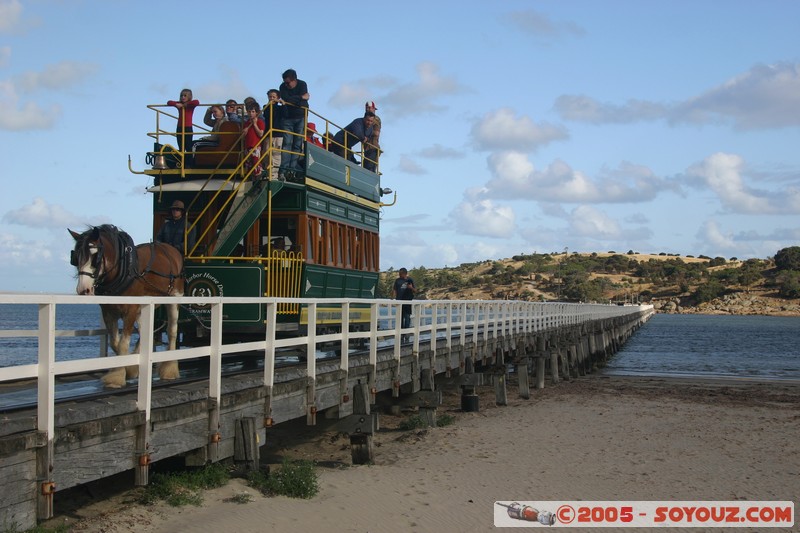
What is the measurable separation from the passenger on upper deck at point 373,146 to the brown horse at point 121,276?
28.0 ft

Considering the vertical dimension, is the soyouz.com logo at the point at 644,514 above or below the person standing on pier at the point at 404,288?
below

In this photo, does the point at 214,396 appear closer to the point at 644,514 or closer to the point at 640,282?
the point at 644,514

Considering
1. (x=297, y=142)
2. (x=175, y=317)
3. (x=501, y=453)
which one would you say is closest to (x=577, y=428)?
(x=501, y=453)

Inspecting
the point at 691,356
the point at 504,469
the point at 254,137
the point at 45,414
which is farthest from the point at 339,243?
the point at 691,356

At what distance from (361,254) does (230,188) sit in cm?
470

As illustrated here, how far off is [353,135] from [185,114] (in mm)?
3907

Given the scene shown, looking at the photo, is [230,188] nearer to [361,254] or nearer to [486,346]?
[361,254]

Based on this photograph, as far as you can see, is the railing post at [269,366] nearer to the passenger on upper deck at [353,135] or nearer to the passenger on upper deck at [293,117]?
the passenger on upper deck at [293,117]

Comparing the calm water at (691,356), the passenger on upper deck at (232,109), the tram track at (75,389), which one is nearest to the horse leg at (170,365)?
the tram track at (75,389)

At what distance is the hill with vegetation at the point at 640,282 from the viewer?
13775cm

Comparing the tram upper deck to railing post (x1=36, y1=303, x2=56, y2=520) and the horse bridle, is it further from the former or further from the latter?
railing post (x1=36, y1=303, x2=56, y2=520)

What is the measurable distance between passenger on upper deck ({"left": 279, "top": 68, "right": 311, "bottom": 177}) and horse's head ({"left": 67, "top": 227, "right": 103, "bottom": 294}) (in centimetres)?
546

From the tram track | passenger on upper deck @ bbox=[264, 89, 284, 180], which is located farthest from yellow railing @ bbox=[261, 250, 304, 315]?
the tram track

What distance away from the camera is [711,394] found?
2459cm
